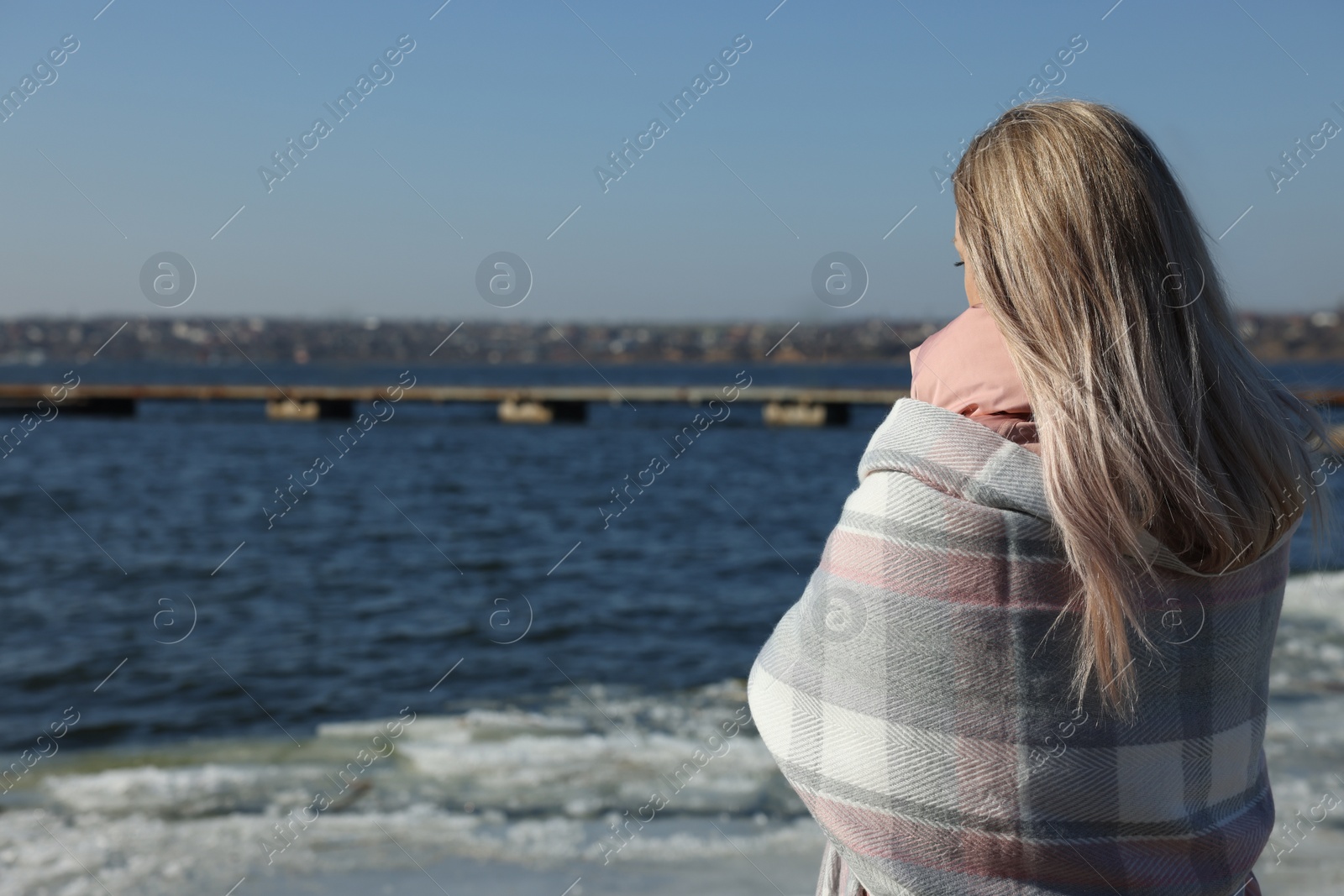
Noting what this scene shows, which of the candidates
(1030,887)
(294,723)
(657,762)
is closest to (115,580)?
(294,723)

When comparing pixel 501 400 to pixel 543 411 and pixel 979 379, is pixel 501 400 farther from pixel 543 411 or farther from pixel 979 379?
pixel 979 379

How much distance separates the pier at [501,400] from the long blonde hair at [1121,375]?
30.3 m

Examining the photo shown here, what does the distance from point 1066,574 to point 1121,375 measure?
0.22 m

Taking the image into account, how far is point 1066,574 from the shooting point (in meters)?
1.09

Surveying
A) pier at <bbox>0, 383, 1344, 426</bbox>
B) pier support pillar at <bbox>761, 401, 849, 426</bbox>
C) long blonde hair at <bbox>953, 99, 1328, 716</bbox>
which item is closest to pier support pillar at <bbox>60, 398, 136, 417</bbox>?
pier at <bbox>0, 383, 1344, 426</bbox>

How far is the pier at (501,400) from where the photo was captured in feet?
105

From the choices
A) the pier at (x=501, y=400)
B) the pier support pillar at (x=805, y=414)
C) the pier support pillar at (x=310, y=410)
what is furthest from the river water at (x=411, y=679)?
the pier support pillar at (x=310, y=410)

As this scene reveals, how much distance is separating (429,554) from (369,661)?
13.6 feet

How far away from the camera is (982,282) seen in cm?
112

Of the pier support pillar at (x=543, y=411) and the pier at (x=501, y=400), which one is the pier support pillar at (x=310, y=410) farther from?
the pier support pillar at (x=543, y=411)

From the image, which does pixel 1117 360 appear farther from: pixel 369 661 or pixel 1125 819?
pixel 369 661

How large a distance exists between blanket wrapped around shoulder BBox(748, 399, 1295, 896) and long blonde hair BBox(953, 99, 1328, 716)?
0.04 metres

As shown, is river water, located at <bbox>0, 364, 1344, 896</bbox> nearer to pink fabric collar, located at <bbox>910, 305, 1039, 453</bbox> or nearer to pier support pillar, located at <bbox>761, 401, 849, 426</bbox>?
pink fabric collar, located at <bbox>910, 305, 1039, 453</bbox>

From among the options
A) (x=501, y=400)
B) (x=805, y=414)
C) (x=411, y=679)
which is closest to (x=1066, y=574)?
(x=411, y=679)
